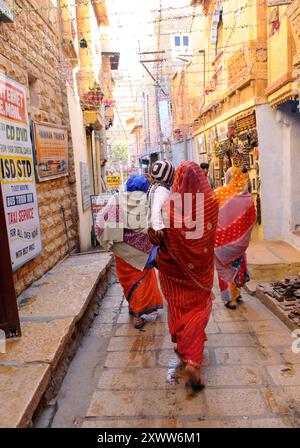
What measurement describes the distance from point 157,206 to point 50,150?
10.0 ft

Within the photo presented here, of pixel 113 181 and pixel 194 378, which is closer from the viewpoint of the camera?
pixel 194 378

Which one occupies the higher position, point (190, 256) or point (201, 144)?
point (201, 144)

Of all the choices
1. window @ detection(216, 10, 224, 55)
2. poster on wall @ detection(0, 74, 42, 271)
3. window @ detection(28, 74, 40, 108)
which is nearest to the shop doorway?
poster on wall @ detection(0, 74, 42, 271)

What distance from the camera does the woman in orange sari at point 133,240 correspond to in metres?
4.30

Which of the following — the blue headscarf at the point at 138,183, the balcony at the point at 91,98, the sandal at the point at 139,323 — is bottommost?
the sandal at the point at 139,323

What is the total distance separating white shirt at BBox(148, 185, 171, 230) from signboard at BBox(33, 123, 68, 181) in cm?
226

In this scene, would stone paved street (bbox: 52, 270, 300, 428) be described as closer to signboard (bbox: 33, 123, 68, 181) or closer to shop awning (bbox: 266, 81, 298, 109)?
signboard (bbox: 33, 123, 68, 181)

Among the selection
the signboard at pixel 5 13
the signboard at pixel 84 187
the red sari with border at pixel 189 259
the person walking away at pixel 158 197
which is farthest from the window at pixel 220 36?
the red sari with border at pixel 189 259

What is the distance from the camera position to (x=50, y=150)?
565 cm

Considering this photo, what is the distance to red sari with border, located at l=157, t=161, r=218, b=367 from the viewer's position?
9.71ft

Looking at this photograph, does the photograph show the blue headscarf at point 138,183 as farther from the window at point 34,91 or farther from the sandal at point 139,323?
the window at point 34,91

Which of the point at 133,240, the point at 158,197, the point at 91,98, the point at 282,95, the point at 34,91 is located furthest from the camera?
the point at 91,98

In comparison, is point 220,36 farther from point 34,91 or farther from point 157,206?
point 157,206

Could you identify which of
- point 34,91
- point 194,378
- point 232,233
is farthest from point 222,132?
point 194,378
